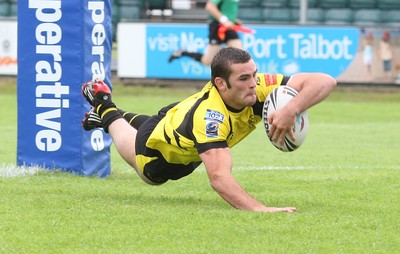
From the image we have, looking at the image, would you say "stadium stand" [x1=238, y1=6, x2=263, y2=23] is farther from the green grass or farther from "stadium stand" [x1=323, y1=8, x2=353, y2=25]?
the green grass

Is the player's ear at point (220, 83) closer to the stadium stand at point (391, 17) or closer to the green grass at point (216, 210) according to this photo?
the green grass at point (216, 210)

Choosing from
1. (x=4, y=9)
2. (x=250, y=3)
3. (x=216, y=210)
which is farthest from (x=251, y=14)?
(x=216, y=210)

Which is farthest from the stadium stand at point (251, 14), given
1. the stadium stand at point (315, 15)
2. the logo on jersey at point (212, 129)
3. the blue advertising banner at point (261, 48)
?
the logo on jersey at point (212, 129)

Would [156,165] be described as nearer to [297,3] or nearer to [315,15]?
[315,15]

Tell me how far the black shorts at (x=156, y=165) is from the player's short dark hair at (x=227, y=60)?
A: 78cm

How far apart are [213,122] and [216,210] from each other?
535mm

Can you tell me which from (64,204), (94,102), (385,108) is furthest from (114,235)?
(385,108)

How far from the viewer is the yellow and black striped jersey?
630 cm

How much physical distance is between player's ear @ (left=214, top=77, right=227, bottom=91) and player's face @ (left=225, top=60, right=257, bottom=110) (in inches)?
1.7

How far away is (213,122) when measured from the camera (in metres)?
6.30

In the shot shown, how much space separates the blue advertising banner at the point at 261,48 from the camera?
1925 centimetres

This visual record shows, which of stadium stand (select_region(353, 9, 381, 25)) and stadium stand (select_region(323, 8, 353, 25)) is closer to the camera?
stadium stand (select_region(353, 9, 381, 25))

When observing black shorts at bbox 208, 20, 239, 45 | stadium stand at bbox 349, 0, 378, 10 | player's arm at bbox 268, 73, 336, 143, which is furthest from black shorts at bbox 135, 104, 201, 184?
stadium stand at bbox 349, 0, 378, 10

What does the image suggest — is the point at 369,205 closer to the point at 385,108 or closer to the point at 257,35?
the point at 385,108
